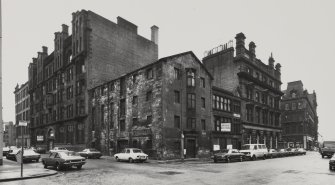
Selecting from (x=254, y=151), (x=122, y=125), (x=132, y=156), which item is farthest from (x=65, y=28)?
(x=254, y=151)

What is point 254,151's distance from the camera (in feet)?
117

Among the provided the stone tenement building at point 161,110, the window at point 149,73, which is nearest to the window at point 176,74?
the stone tenement building at point 161,110

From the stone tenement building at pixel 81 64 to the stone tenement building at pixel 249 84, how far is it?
13.3 metres

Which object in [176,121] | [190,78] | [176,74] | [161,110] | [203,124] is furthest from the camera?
[203,124]

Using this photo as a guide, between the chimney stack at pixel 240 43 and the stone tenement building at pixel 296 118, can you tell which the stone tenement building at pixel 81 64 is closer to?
the chimney stack at pixel 240 43

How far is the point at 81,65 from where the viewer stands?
163 ft

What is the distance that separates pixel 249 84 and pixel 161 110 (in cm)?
2333

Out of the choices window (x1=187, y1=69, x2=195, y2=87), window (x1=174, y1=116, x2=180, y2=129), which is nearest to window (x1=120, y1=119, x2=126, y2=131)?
window (x1=174, y1=116, x2=180, y2=129)

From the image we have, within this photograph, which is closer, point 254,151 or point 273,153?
point 254,151

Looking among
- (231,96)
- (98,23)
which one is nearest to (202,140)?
(231,96)

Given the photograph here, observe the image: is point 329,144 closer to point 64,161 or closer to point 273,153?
point 273,153

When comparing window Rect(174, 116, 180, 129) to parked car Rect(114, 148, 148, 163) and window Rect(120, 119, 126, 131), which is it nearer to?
parked car Rect(114, 148, 148, 163)

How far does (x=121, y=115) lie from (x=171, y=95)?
871 cm

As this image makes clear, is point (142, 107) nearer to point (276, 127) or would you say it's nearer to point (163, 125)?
point (163, 125)
